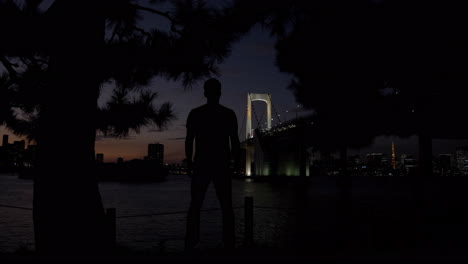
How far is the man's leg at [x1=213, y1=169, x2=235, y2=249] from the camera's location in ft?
13.2

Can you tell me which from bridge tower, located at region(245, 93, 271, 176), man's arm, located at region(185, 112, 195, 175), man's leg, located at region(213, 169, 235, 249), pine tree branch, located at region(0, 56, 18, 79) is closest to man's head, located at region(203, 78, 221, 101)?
man's arm, located at region(185, 112, 195, 175)

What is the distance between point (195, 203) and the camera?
412 cm

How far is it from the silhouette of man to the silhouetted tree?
130 centimetres

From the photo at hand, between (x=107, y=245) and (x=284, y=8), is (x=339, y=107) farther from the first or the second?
(x=107, y=245)

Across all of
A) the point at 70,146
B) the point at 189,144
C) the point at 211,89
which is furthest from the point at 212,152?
the point at 70,146

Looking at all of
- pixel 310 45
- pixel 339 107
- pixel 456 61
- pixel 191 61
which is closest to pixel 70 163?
pixel 191 61

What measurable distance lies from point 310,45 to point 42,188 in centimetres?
1175

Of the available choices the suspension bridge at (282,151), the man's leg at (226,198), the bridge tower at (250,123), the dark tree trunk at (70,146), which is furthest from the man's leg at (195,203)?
the bridge tower at (250,123)

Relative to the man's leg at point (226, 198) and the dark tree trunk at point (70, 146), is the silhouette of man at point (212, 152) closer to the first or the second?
the man's leg at point (226, 198)

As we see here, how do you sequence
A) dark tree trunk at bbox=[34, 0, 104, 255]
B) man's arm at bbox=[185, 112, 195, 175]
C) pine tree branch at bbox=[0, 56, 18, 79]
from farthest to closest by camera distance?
pine tree branch at bbox=[0, 56, 18, 79], dark tree trunk at bbox=[34, 0, 104, 255], man's arm at bbox=[185, 112, 195, 175]

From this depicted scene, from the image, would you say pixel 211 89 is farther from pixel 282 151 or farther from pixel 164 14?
pixel 282 151

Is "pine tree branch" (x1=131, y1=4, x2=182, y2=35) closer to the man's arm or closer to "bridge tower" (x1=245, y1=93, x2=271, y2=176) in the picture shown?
the man's arm

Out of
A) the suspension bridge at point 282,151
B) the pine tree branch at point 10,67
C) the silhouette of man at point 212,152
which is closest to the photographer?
the silhouette of man at point 212,152

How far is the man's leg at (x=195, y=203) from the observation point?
404 centimetres
